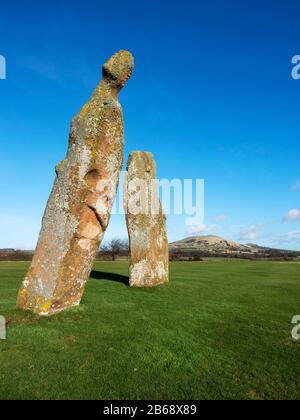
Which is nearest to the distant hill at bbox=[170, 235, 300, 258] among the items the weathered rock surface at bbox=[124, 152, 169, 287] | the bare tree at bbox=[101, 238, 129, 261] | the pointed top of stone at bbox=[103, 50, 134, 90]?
the bare tree at bbox=[101, 238, 129, 261]

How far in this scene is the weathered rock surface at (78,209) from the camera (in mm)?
12000

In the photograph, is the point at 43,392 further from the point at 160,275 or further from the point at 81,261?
the point at 160,275

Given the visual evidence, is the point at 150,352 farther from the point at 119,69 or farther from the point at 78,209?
the point at 119,69

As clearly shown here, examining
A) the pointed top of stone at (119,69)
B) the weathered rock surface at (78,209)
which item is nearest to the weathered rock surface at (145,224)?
the weathered rock surface at (78,209)

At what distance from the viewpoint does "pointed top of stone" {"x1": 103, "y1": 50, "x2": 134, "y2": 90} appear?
1385 cm

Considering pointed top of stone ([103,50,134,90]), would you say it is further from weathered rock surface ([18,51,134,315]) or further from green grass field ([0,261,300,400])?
green grass field ([0,261,300,400])

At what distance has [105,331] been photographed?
34.4 ft

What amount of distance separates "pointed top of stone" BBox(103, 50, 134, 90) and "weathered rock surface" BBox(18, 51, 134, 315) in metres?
0.62

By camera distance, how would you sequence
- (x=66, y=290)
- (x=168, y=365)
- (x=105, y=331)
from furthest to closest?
(x=66, y=290) < (x=105, y=331) < (x=168, y=365)

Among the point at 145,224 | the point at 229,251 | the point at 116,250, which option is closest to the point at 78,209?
the point at 145,224

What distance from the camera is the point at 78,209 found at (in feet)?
40.8
